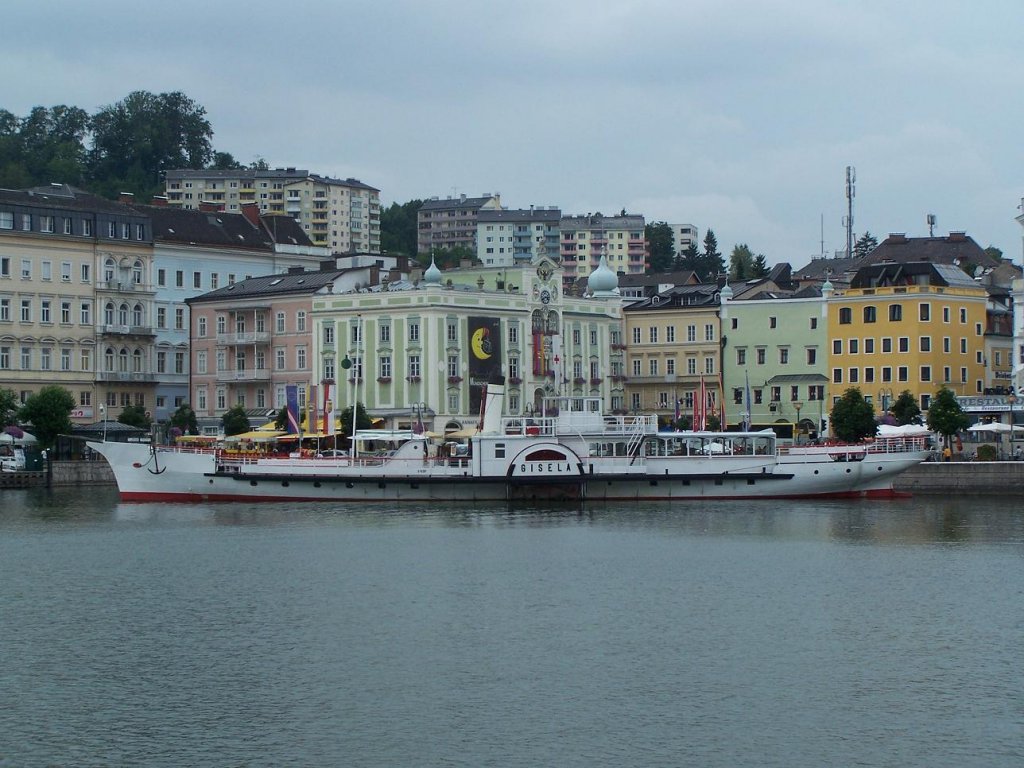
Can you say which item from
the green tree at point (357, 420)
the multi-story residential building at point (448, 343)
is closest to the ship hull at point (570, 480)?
the green tree at point (357, 420)

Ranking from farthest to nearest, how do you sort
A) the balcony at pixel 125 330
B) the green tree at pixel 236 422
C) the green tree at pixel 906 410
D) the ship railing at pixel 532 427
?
the balcony at pixel 125 330
the green tree at pixel 236 422
the green tree at pixel 906 410
the ship railing at pixel 532 427

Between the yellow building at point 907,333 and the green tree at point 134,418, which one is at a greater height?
the yellow building at point 907,333

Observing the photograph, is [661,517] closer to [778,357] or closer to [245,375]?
[778,357]

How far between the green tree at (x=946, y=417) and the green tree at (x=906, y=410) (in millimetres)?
6191

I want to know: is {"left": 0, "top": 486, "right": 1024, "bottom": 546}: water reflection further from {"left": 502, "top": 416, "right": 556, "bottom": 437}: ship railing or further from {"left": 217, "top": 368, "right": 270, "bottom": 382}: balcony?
{"left": 217, "top": 368, "right": 270, "bottom": 382}: balcony

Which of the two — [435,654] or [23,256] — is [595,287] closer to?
[23,256]

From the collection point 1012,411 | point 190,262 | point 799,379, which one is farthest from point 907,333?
point 190,262

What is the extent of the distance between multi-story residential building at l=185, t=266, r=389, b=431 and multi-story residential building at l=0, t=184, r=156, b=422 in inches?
159

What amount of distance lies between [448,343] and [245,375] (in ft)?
53.0

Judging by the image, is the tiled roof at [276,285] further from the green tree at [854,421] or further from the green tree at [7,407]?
the green tree at [854,421]

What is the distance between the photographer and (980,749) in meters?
33.4

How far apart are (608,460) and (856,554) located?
1015 inches

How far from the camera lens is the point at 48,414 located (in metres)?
108

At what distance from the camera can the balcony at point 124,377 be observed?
123 meters
